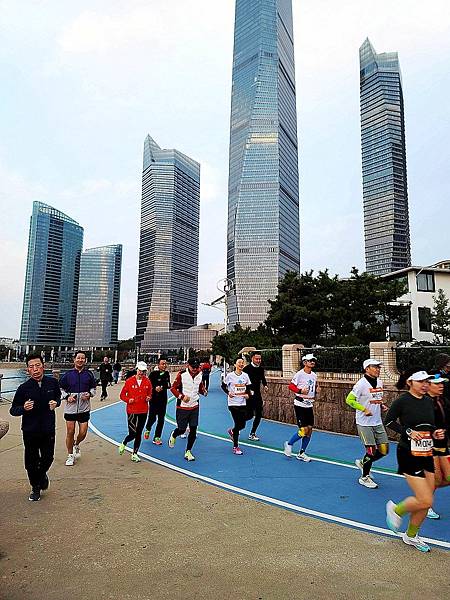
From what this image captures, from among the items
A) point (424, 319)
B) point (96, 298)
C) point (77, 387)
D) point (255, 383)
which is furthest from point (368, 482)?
Result: point (96, 298)

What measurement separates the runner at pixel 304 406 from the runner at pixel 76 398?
360 cm

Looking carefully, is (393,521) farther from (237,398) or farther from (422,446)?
(237,398)

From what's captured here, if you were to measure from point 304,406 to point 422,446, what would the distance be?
3243mm

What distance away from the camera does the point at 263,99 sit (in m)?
138

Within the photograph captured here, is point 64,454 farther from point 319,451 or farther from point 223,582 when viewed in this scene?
point 223,582

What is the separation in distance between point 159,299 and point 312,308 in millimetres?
148279

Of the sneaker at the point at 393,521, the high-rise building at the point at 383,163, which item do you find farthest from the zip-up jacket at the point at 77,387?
the high-rise building at the point at 383,163

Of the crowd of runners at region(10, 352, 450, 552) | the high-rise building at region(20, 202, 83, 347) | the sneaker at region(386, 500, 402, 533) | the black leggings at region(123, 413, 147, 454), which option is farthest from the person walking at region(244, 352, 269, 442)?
the high-rise building at region(20, 202, 83, 347)

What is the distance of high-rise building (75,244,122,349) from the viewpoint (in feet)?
583

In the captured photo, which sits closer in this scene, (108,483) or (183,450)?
(108,483)

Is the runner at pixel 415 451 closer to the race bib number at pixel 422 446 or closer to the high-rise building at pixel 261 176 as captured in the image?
the race bib number at pixel 422 446

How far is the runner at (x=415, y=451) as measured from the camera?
3.69 meters

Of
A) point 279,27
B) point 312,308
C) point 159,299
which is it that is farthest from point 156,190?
point 312,308

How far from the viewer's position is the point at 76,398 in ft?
22.3
